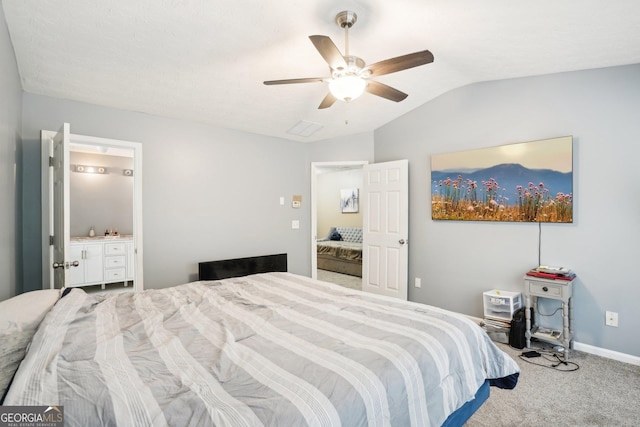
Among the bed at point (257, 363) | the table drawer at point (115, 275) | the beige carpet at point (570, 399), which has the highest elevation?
the bed at point (257, 363)

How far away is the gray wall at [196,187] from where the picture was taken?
2.99 metres

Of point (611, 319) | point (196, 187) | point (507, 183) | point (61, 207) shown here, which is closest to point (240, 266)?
point (196, 187)

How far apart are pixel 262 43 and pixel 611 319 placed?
3693 mm

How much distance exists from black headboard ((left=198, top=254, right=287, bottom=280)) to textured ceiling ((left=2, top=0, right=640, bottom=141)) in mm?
1796

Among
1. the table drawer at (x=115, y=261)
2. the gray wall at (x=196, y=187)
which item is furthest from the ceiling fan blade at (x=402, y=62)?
the table drawer at (x=115, y=261)

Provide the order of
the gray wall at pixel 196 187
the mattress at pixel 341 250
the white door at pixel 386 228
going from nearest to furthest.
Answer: the gray wall at pixel 196 187 < the white door at pixel 386 228 < the mattress at pixel 341 250

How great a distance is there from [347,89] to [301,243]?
3032mm

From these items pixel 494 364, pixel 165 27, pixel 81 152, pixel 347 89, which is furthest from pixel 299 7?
pixel 81 152

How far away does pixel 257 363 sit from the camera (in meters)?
1.16

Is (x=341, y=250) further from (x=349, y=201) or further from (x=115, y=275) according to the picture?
(x=115, y=275)

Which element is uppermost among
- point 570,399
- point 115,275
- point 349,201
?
point 349,201

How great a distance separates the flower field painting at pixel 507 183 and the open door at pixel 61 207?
11.7 ft

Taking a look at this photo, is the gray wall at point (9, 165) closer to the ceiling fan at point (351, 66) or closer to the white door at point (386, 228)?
the ceiling fan at point (351, 66)

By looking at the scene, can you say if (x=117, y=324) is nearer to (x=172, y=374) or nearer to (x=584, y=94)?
(x=172, y=374)
